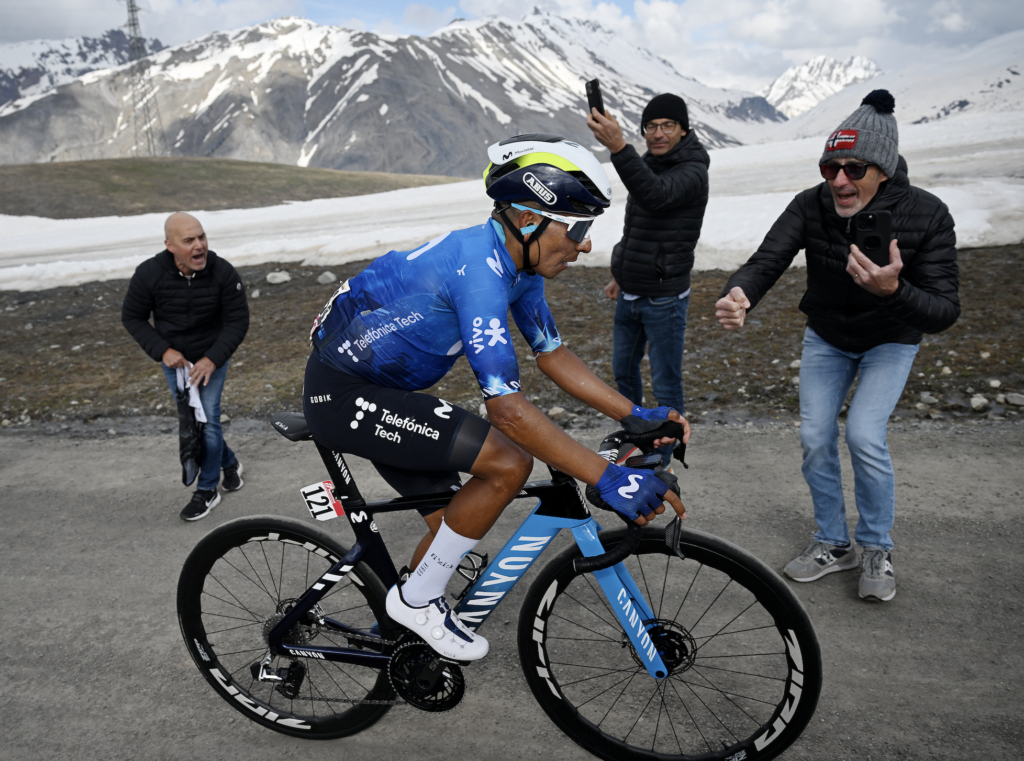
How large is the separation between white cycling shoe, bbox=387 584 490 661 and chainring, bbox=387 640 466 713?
11cm

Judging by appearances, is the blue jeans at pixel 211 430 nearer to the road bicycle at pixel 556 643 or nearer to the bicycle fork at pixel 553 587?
the road bicycle at pixel 556 643

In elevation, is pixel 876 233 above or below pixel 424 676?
above

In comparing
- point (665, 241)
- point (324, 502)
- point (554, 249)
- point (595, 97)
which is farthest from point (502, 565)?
point (595, 97)

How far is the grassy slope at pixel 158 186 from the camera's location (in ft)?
150

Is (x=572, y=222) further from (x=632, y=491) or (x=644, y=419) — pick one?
(x=632, y=491)

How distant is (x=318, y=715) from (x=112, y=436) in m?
5.33

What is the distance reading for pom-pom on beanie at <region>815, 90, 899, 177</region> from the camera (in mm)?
3641

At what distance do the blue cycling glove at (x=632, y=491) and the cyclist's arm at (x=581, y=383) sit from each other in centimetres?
58

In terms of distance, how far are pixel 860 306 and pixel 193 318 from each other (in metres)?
4.88

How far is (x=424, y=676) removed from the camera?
10.1 feet

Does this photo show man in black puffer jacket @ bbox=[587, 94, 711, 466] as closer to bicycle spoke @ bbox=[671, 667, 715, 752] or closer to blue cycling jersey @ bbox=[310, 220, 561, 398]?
bicycle spoke @ bbox=[671, 667, 715, 752]

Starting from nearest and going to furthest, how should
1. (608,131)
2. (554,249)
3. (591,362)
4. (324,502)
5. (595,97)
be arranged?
1. (554,249)
2. (324,502)
3. (608,131)
4. (595,97)
5. (591,362)

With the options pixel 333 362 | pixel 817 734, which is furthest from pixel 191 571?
pixel 817 734

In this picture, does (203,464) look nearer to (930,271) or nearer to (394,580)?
(394,580)
